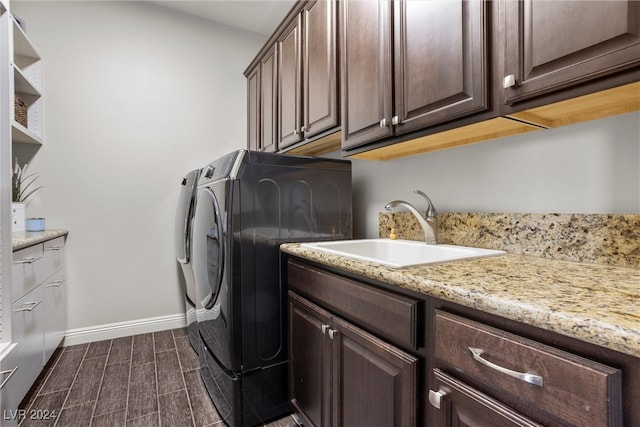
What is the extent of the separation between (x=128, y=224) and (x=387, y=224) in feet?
7.34

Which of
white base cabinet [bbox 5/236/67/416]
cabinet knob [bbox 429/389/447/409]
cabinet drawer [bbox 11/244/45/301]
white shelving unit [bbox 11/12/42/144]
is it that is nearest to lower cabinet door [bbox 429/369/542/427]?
cabinet knob [bbox 429/389/447/409]

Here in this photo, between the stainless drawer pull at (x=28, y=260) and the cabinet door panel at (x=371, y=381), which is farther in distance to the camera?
the stainless drawer pull at (x=28, y=260)

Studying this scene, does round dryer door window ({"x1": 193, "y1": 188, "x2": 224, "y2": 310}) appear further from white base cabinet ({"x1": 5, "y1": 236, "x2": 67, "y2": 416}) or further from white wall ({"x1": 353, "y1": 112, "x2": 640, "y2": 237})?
white wall ({"x1": 353, "y1": 112, "x2": 640, "y2": 237})

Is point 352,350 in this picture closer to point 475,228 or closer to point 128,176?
point 475,228

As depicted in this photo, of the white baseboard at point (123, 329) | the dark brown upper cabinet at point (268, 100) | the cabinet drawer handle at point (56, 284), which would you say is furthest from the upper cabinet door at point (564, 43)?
the white baseboard at point (123, 329)

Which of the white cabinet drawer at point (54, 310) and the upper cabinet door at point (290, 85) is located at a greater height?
the upper cabinet door at point (290, 85)

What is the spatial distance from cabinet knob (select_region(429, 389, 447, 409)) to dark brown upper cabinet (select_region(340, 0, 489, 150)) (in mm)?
810

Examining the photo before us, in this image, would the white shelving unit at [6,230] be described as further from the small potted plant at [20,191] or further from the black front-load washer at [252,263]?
the small potted plant at [20,191]

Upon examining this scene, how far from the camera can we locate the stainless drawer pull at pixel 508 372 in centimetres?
55

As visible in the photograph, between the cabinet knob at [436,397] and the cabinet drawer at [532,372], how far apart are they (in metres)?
0.06

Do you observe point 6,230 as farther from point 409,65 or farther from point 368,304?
point 409,65

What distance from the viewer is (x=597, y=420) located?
1.55 feet

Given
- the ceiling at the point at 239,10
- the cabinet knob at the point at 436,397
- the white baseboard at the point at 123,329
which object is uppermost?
the ceiling at the point at 239,10

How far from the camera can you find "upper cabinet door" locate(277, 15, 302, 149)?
1.93 meters
